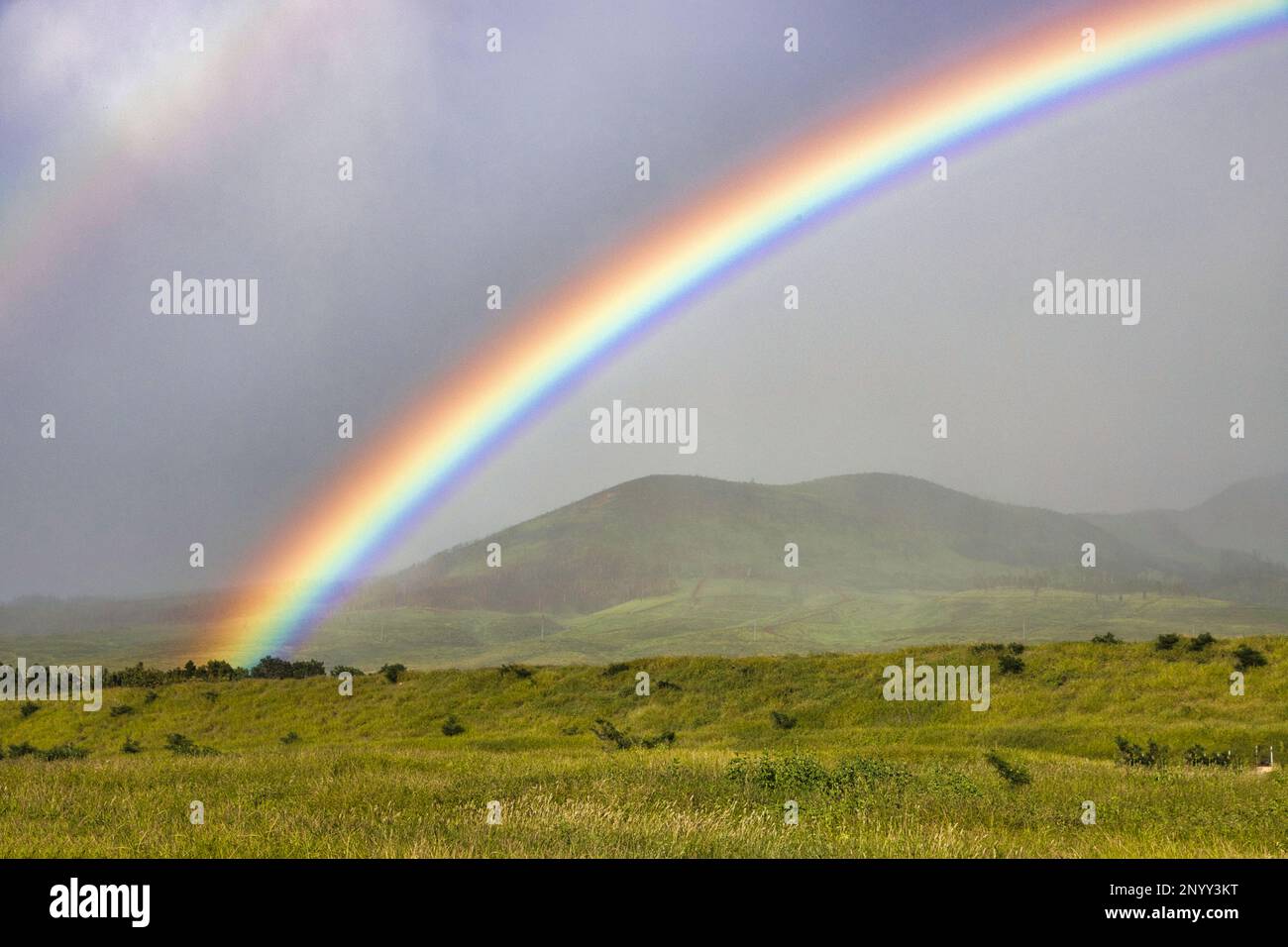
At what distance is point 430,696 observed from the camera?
6481 cm

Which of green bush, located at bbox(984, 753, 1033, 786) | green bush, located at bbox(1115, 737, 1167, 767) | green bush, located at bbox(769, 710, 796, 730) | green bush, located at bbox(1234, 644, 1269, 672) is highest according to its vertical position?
green bush, located at bbox(984, 753, 1033, 786)

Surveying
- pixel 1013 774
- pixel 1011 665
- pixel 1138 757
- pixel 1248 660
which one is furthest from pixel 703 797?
pixel 1011 665

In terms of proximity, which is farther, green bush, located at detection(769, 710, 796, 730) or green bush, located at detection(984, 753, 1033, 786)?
green bush, located at detection(769, 710, 796, 730)

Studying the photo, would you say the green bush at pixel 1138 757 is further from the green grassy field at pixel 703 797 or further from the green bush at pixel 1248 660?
the green bush at pixel 1248 660

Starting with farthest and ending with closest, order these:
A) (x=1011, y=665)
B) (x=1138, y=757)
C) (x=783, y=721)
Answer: (x=1011, y=665) → (x=783, y=721) → (x=1138, y=757)

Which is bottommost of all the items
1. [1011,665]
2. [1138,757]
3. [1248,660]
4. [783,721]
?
[783,721]

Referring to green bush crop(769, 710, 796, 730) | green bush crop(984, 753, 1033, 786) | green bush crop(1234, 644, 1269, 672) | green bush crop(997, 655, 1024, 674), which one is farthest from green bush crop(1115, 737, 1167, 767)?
green bush crop(997, 655, 1024, 674)

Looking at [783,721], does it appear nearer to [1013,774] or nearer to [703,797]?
[1013,774]

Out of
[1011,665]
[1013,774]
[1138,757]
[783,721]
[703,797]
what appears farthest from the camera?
[1011,665]

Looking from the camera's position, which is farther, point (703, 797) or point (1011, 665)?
point (1011, 665)

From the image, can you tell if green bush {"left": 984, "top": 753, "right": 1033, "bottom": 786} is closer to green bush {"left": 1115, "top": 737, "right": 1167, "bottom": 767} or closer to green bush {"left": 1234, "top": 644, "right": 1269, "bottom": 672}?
green bush {"left": 1115, "top": 737, "right": 1167, "bottom": 767}

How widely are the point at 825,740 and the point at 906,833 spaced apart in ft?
101

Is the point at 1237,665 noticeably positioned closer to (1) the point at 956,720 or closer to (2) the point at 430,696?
(1) the point at 956,720
